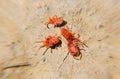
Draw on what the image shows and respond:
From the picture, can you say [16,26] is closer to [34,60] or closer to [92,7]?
[34,60]

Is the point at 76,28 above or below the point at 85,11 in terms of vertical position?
below

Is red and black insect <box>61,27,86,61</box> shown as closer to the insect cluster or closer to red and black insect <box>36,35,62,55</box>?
the insect cluster

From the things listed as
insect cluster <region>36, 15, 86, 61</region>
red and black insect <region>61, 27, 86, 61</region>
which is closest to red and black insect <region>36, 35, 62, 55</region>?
insect cluster <region>36, 15, 86, 61</region>

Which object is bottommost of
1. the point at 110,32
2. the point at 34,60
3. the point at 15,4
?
the point at 34,60

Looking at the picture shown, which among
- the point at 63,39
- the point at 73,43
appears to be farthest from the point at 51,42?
the point at 73,43

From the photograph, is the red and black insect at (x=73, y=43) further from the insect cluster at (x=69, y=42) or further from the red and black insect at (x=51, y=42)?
the red and black insect at (x=51, y=42)

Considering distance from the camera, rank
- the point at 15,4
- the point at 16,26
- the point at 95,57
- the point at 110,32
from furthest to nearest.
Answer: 1. the point at 15,4
2. the point at 16,26
3. the point at 110,32
4. the point at 95,57

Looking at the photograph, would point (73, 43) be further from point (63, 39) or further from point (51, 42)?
point (51, 42)

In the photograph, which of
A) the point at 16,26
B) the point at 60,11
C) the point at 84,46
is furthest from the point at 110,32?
the point at 16,26

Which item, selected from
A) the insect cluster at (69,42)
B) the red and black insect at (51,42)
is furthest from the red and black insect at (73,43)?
the red and black insect at (51,42)
